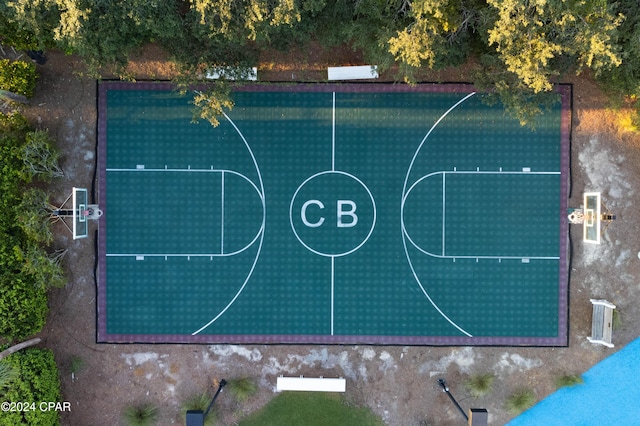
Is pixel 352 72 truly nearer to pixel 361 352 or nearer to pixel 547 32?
pixel 547 32

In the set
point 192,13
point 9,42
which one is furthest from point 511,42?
point 9,42

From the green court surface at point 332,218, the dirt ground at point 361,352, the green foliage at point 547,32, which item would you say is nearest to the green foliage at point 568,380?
the dirt ground at point 361,352

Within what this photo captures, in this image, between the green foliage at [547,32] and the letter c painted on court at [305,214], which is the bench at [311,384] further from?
the green foliage at [547,32]

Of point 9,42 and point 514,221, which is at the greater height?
point 9,42

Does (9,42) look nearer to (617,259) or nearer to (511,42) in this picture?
(511,42)

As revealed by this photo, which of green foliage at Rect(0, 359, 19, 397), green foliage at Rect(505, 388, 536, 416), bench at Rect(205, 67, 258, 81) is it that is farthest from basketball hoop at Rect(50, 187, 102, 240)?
green foliage at Rect(505, 388, 536, 416)

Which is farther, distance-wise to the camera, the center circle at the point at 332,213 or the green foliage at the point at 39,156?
the center circle at the point at 332,213

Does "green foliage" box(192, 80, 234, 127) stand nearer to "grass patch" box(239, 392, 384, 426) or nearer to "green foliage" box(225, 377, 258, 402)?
"green foliage" box(225, 377, 258, 402)
